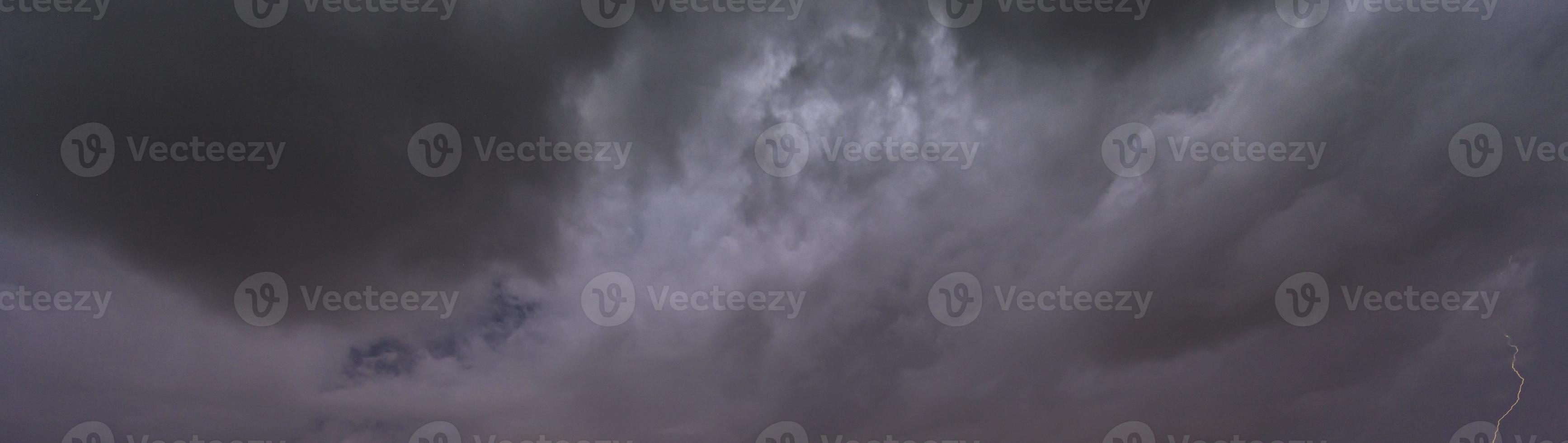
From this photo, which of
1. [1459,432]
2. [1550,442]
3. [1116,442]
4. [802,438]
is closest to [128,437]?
[802,438]

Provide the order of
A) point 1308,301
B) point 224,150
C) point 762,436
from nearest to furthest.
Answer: point 224,150 < point 1308,301 < point 762,436

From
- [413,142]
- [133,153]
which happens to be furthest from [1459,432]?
[133,153]

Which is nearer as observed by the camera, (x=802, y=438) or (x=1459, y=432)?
(x=1459, y=432)

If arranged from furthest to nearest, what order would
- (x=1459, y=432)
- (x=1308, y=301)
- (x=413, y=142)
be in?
1. (x=1459, y=432)
2. (x=1308, y=301)
3. (x=413, y=142)

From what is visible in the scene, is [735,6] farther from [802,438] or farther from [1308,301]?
[1308,301]

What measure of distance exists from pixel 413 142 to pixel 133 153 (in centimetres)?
997

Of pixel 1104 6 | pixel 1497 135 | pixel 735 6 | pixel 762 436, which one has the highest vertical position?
pixel 735 6

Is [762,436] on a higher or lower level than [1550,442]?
higher

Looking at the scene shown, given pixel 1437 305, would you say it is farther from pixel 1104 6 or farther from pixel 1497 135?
pixel 1104 6

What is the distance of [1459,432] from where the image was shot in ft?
93.0

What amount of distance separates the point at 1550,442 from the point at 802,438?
39.5 meters

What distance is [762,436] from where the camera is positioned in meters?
31.0

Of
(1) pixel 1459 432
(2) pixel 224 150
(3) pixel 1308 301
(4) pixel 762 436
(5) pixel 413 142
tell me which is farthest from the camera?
(4) pixel 762 436

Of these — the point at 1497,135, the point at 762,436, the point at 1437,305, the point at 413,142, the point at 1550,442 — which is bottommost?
the point at 1550,442
